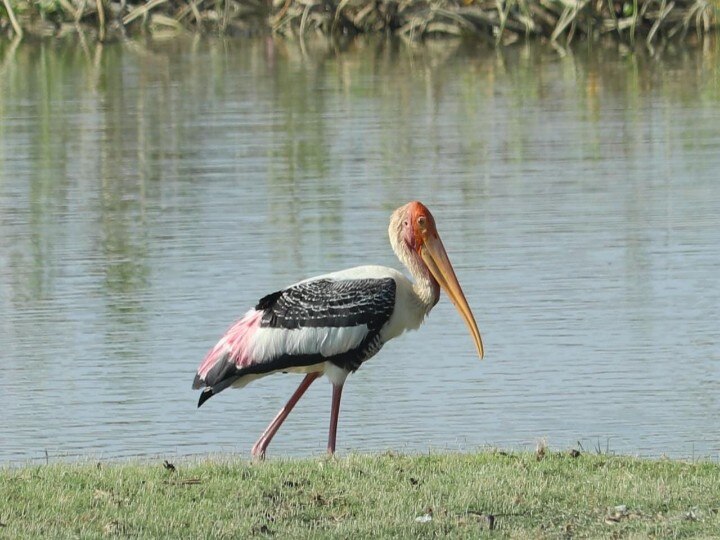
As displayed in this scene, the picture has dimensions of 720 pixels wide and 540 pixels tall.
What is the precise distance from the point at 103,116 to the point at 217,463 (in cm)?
1685

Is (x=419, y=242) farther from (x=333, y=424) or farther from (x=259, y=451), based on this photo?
(x=259, y=451)

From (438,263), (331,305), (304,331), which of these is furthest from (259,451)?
(438,263)

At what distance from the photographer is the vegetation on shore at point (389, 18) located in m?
33.4

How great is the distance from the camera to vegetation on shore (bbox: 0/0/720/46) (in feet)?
110

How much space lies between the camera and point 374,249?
1367 cm

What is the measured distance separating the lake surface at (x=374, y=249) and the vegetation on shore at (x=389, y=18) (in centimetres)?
656

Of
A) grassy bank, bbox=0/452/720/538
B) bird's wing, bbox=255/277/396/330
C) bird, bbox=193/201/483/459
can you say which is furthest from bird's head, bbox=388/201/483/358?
grassy bank, bbox=0/452/720/538

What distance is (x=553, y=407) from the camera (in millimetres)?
9508

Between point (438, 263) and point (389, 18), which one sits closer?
point (438, 263)

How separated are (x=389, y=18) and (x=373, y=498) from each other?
31.3 m

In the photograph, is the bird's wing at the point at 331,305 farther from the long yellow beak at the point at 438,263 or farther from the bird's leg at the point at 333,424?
the long yellow beak at the point at 438,263

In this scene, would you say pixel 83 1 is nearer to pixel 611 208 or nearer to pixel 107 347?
pixel 611 208

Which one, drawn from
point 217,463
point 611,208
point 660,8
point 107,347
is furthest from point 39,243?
point 660,8

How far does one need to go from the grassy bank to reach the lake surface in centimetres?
183
